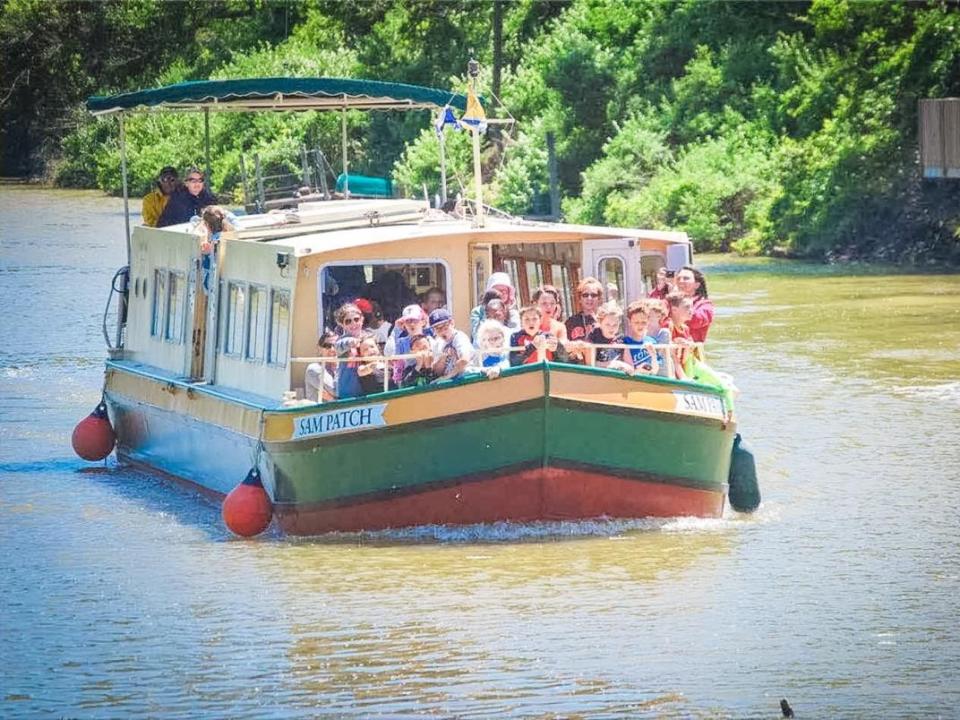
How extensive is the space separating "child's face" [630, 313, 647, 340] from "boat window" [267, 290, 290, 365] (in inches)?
106

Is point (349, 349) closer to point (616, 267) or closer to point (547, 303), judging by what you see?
point (547, 303)

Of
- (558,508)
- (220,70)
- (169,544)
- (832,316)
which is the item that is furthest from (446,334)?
(220,70)

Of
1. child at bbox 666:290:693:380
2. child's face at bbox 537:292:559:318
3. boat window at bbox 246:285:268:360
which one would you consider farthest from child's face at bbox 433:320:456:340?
boat window at bbox 246:285:268:360

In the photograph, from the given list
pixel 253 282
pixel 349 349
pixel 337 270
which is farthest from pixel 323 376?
pixel 253 282

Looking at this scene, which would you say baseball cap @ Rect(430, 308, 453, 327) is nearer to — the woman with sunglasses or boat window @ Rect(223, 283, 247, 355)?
the woman with sunglasses

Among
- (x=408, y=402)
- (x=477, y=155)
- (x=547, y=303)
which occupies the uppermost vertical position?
(x=477, y=155)

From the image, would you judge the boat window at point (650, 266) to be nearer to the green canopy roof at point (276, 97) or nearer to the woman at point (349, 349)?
the green canopy roof at point (276, 97)

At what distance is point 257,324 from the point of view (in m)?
16.8

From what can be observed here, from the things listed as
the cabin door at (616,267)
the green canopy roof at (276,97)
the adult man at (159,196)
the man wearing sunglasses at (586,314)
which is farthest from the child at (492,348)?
the adult man at (159,196)

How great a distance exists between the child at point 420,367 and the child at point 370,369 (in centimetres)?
19

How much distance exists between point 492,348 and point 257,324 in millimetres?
2699

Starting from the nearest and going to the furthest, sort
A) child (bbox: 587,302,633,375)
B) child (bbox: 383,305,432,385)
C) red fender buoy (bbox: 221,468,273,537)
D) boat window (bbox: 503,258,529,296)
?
child (bbox: 587,302,633,375), child (bbox: 383,305,432,385), red fender buoy (bbox: 221,468,273,537), boat window (bbox: 503,258,529,296)

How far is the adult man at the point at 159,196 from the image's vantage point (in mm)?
20156

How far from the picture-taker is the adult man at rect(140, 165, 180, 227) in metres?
20.2
